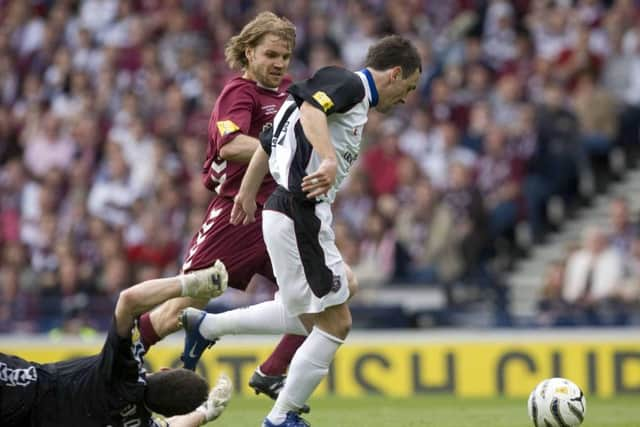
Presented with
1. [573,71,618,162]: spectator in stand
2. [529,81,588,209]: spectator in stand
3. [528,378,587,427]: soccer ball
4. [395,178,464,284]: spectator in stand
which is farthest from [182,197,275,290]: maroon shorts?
[573,71,618,162]: spectator in stand

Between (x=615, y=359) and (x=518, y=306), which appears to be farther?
(x=518, y=306)

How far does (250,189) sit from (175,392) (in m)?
1.41

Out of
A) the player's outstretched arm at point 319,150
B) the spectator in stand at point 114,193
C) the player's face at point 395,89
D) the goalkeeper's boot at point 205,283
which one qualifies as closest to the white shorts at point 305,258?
the player's outstretched arm at point 319,150

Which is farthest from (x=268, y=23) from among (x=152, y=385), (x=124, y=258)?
(x=124, y=258)

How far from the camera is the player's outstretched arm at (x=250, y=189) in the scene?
8.09 meters

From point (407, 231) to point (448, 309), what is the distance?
129 cm

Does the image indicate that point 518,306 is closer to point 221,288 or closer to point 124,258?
point 124,258

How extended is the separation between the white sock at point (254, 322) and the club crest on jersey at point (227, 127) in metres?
1.11

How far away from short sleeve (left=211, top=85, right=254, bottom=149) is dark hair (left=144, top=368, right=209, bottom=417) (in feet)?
6.06

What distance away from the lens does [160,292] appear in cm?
736

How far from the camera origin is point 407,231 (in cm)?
1561

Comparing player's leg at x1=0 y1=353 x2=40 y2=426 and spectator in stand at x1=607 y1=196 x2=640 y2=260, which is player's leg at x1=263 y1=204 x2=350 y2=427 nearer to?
player's leg at x1=0 y1=353 x2=40 y2=426

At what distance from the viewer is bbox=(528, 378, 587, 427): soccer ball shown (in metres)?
8.38

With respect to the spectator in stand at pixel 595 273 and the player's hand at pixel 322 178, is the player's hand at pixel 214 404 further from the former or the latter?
the spectator in stand at pixel 595 273
